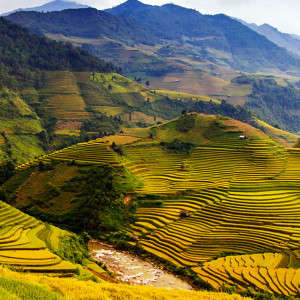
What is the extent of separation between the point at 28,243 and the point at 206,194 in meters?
19.7

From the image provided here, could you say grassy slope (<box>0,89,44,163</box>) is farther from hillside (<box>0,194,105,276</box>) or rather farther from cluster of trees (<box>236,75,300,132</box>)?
cluster of trees (<box>236,75,300,132</box>)

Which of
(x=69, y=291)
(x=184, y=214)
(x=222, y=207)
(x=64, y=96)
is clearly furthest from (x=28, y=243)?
(x=64, y=96)

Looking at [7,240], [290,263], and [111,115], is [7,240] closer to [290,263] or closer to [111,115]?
[290,263]

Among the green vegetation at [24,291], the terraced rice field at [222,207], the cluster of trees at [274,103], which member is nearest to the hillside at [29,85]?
the terraced rice field at [222,207]

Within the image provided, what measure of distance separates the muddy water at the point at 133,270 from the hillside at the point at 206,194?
1243mm

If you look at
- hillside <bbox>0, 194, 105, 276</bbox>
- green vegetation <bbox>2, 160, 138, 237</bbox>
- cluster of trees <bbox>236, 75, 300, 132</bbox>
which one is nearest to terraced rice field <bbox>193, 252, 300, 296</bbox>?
hillside <bbox>0, 194, 105, 276</bbox>

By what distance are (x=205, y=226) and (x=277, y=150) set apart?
22.5m

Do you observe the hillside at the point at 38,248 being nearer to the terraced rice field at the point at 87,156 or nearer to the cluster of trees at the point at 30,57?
the terraced rice field at the point at 87,156

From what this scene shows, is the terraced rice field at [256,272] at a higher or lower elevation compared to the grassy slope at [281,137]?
lower

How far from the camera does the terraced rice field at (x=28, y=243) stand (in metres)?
21.1

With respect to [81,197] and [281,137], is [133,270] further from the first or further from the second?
[281,137]

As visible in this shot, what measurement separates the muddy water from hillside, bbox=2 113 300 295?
4.08ft

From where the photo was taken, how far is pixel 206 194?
1454 inches

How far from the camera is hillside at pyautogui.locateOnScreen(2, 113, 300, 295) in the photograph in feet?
87.7
